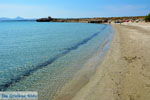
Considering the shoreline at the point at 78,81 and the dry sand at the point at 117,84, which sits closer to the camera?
the dry sand at the point at 117,84

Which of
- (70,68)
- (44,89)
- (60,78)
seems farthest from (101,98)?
(70,68)

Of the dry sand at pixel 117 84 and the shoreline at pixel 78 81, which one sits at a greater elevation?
the dry sand at pixel 117 84

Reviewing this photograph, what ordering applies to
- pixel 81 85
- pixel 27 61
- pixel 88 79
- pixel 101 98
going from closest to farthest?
1. pixel 101 98
2. pixel 81 85
3. pixel 88 79
4. pixel 27 61

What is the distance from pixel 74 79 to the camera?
9.83 metres

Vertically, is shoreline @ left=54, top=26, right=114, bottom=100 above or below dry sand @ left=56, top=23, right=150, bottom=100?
below

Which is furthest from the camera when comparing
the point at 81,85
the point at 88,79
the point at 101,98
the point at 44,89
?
the point at 88,79

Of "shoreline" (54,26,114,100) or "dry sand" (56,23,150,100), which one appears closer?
"dry sand" (56,23,150,100)

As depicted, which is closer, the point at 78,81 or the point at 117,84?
the point at 117,84

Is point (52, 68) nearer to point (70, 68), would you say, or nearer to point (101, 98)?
point (70, 68)

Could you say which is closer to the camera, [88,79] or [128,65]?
[88,79]

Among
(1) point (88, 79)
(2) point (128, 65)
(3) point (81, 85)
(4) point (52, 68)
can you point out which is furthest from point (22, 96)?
(2) point (128, 65)

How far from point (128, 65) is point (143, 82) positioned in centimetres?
325

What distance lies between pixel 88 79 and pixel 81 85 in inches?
38.0

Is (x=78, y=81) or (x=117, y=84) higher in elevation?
(x=117, y=84)
